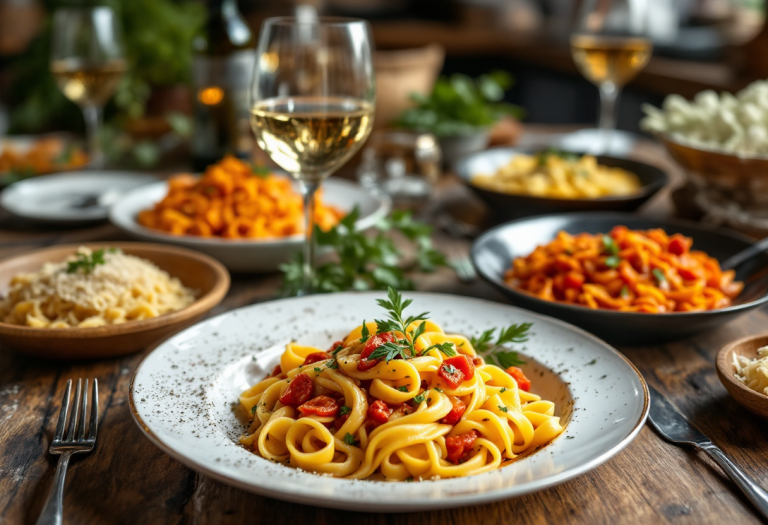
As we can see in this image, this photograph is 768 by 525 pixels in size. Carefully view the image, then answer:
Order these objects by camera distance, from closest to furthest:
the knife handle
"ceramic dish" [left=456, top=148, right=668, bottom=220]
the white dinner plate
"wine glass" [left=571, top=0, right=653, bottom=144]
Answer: the white dinner plate, the knife handle, "ceramic dish" [left=456, top=148, right=668, bottom=220], "wine glass" [left=571, top=0, right=653, bottom=144]

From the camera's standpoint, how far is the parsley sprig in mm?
1315

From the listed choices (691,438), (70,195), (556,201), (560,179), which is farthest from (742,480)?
(70,195)

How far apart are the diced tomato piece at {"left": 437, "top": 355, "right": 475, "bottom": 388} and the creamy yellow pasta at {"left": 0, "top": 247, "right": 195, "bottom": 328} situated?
0.67 metres

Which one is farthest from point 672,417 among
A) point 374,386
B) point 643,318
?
point 374,386

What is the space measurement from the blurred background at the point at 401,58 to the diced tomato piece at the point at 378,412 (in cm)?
171

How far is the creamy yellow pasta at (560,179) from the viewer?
230 centimetres

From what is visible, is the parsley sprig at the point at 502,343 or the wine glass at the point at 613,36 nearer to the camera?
the parsley sprig at the point at 502,343

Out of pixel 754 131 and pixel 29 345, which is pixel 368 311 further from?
pixel 754 131

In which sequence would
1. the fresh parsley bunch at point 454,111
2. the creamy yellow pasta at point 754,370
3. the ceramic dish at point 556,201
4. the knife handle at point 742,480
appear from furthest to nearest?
the fresh parsley bunch at point 454,111 < the ceramic dish at point 556,201 < the creamy yellow pasta at point 754,370 < the knife handle at point 742,480

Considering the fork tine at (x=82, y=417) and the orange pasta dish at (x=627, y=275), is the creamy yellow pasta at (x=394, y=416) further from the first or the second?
the orange pasta dish at (x=627, y=275)

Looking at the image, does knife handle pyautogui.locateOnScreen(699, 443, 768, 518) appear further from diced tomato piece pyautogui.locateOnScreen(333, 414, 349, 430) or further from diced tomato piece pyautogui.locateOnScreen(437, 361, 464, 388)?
diced tomato piece pyautogui.locateOnScreen(333, 414, 349, 430)

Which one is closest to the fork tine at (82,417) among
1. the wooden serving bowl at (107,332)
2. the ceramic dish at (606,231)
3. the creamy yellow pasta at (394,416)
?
the wooden serving bowl at (107,332)

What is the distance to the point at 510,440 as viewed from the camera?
1082 millimetres

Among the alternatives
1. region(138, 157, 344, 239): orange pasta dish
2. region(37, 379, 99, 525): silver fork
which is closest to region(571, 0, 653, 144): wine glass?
region(138, 157, 344, 239): orange pasta dish
